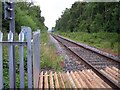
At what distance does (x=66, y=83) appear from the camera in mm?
6340

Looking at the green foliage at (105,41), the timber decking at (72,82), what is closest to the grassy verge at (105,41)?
the green foliage at (105,41)

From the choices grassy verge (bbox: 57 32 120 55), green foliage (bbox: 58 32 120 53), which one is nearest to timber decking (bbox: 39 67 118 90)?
grassy verge (bbox: 57 32 120 55)

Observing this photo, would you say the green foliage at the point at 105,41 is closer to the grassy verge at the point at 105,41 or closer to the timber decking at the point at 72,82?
the grassy verge at the point at 105,41

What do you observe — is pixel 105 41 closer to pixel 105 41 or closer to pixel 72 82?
pixel 105 41

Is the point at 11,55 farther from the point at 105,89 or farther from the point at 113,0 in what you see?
the point at 113,0

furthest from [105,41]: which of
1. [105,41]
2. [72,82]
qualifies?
[72,82]

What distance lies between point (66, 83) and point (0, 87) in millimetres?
1785

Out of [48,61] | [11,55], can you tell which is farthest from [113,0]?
[11,55]

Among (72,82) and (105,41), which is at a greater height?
(72,82)

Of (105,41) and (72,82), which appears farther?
(105,41)

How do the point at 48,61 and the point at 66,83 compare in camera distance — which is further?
the point at 48,61

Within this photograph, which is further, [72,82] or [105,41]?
[105,41]

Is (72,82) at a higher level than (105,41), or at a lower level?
higher

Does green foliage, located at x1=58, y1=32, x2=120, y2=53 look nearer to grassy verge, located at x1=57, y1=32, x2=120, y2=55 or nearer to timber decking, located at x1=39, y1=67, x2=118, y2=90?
grassy verge, located at x1=57, y1=32, x2=120, y2=55
